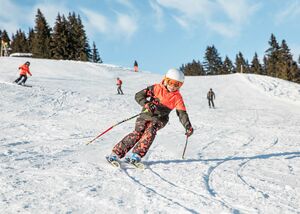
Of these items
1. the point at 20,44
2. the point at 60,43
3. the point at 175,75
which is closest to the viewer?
the point at 175,75

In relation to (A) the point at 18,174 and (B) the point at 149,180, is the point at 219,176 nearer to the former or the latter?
(B) the point at 149,180

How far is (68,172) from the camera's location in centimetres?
458

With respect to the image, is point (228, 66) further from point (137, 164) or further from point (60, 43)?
point (137, 164)

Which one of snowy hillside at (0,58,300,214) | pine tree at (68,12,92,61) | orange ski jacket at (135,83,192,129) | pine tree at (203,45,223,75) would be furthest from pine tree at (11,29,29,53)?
orange ski jacket at (135,83,192,129)

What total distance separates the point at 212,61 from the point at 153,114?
8900cm

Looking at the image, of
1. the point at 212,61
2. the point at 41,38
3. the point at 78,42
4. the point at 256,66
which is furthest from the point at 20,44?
the point at 256,66

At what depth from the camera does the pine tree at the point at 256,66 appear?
9254 centimetres

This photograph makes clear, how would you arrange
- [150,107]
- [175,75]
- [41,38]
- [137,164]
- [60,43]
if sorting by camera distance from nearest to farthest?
[137,164] < [150,107] < [175,75] < [60,43] < [41,38]

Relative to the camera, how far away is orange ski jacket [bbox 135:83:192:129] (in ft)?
18.9

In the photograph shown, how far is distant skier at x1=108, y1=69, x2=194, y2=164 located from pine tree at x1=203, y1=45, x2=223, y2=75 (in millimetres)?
87525

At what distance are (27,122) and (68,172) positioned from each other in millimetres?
6455

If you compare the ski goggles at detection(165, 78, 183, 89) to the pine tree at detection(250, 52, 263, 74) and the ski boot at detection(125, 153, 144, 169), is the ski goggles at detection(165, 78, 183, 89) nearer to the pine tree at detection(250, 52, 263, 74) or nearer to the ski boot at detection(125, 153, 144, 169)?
the ski boot at detection(125, 153, 144, 169)

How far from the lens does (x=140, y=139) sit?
5.71m

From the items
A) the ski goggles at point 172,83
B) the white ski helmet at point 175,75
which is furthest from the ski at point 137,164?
the white ski helmet at point 175,75
